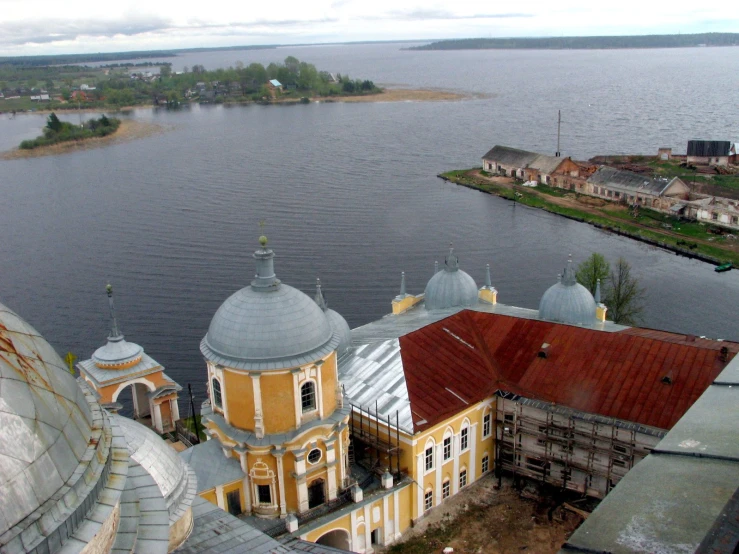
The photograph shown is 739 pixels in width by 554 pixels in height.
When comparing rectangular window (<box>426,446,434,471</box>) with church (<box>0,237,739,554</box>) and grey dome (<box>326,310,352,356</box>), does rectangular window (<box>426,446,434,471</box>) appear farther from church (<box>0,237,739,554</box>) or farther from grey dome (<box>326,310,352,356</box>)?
grey dome (<box>326,310,352,356</box>)

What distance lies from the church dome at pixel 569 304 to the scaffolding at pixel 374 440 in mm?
10386

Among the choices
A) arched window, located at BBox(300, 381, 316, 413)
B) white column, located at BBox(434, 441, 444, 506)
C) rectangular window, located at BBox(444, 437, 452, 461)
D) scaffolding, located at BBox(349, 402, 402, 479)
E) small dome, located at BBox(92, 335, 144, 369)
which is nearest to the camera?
arched window, located at BBox(300, 381, 316, 413)

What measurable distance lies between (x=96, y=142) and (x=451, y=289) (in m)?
101

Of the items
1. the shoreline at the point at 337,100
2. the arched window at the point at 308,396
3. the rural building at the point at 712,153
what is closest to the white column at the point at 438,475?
the arched window at the point at 308,396

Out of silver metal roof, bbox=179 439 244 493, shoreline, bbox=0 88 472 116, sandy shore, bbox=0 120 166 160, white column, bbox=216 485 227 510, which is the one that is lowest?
white column, bbox=216 485 227 510

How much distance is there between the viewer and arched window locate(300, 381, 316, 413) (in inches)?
950

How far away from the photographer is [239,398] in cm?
2411

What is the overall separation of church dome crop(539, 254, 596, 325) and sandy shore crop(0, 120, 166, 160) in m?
97.5

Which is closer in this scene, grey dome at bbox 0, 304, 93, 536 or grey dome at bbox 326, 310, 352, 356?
grey dome at bbox 0, 304, 93, 536

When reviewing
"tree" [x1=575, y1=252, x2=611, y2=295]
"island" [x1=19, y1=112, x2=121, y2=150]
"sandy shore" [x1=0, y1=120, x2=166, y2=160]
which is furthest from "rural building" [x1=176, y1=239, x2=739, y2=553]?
"island" [x1=19, y1=112, x2=121, y2=150]

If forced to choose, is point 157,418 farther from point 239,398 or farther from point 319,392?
point 319,392

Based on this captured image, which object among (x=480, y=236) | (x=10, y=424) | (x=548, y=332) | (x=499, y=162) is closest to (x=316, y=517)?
(x=548, y=332)

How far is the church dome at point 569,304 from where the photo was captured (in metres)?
33.5

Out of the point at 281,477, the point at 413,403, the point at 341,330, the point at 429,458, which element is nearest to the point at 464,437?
the point at 429,458
